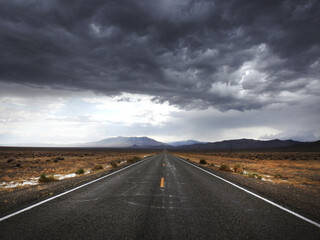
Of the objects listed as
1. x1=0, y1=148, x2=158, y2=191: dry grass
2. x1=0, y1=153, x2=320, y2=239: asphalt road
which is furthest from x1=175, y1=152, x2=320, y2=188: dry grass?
x1=0, y1=148, x2=158, y2=191: dry grass

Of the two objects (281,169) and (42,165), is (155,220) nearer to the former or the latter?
(281,169)

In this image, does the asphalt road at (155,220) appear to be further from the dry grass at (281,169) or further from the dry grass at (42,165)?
the dry grass at (281,169)

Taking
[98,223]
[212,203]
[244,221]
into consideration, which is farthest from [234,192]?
[98,223]

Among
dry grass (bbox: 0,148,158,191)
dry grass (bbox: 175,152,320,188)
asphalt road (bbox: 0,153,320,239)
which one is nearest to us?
asphalt road (bbox: 0,153,320,239)

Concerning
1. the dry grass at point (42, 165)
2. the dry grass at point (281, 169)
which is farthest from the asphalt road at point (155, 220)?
the dry grass at point (281, 169)

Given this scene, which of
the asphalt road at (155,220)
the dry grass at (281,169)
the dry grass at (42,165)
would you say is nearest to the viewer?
the asphalt road at (155,220)

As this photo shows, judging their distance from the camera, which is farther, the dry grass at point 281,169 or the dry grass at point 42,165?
the dry grass at point 42,165

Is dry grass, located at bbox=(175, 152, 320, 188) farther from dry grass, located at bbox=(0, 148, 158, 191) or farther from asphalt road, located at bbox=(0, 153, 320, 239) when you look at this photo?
dry grass, located at bbox=(0, 148, 158, 191)

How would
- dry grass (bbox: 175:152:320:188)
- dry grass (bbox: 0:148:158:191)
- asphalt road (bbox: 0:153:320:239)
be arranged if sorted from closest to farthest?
asphalt road (bbox: 0:153:320:239) → dry grass (bbox: 175:152:320:188) → dry grass (bbox: 0:148:158:191)

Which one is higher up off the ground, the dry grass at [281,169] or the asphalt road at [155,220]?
the asphalt road at [155,220]

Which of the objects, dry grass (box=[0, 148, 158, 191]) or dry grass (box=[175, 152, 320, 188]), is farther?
dry grass (box=[0, 148, 158, 191])

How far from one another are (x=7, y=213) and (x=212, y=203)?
579 centimetres

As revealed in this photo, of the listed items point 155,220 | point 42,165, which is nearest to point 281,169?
point 155,220

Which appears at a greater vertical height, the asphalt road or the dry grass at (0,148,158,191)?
the asphalt road
